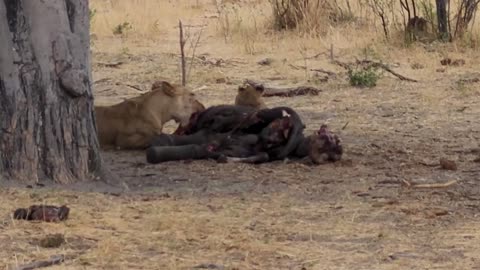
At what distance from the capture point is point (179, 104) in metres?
10.1

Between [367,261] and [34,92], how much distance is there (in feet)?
8.86

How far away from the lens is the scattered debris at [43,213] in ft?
20.9

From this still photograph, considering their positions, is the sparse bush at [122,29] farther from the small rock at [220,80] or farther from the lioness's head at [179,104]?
the lioness's head at [179,104]

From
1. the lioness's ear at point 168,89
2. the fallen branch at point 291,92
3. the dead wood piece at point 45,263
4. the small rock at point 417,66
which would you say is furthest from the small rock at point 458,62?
the dead wood piece at point 45,263

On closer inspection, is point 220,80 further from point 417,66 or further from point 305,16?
point 305,16

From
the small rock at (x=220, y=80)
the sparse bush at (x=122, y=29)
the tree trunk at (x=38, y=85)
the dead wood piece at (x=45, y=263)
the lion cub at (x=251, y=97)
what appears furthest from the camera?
the sparse bush at (x=122, y=29)

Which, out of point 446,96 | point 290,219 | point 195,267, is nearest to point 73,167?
point 290,219

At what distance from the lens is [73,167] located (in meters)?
7.54

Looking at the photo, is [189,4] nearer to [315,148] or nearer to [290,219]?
[315,148]

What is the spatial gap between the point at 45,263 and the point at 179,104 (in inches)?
182

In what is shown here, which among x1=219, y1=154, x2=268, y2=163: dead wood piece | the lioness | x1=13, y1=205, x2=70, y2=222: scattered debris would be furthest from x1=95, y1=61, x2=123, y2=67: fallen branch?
x1=13, y1=205, x2=70, y2=222: scattered debris

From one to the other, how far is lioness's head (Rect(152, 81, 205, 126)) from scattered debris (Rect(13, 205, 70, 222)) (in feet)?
11.7

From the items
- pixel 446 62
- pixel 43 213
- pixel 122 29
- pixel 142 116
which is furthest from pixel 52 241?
pixel 122 29

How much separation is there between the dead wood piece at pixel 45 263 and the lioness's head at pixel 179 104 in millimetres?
4421
